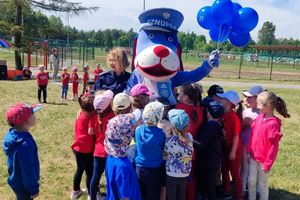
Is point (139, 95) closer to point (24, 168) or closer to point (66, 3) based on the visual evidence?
point (24, 168)

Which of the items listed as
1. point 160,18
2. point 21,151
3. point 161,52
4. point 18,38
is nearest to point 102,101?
point 161,52

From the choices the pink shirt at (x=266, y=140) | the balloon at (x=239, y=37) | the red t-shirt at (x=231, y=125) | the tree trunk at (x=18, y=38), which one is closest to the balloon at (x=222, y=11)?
the balloon at (x=239, y=37)

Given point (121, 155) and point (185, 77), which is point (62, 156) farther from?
point (121, 155)

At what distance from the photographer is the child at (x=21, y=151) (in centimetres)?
355

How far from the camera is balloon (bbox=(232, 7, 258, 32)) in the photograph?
15.1 ft

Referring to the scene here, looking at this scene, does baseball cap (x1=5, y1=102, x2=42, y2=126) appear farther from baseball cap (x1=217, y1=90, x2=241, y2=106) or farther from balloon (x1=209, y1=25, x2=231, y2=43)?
balloon (x1=209, y1=25, x2=231, y2=43)

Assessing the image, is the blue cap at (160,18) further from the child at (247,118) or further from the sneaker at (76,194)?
the sneaker at (76,194)

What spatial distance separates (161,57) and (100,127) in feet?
3.57

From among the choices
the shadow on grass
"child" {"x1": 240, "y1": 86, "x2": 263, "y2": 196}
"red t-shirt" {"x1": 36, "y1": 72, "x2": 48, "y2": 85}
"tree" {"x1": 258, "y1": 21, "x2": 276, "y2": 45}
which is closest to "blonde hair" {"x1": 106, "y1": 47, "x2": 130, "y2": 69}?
"child" {"x1": 240, "y1": 86, "x2": 263, "y2": 196}

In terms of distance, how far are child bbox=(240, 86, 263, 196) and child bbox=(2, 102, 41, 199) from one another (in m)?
2.77

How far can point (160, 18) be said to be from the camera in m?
4.88

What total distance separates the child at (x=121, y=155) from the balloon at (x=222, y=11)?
1.62 metres

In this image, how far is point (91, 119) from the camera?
4566 mm

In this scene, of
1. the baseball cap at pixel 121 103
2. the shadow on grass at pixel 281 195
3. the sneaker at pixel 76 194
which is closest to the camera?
the baseball cap at pixel 121 103
